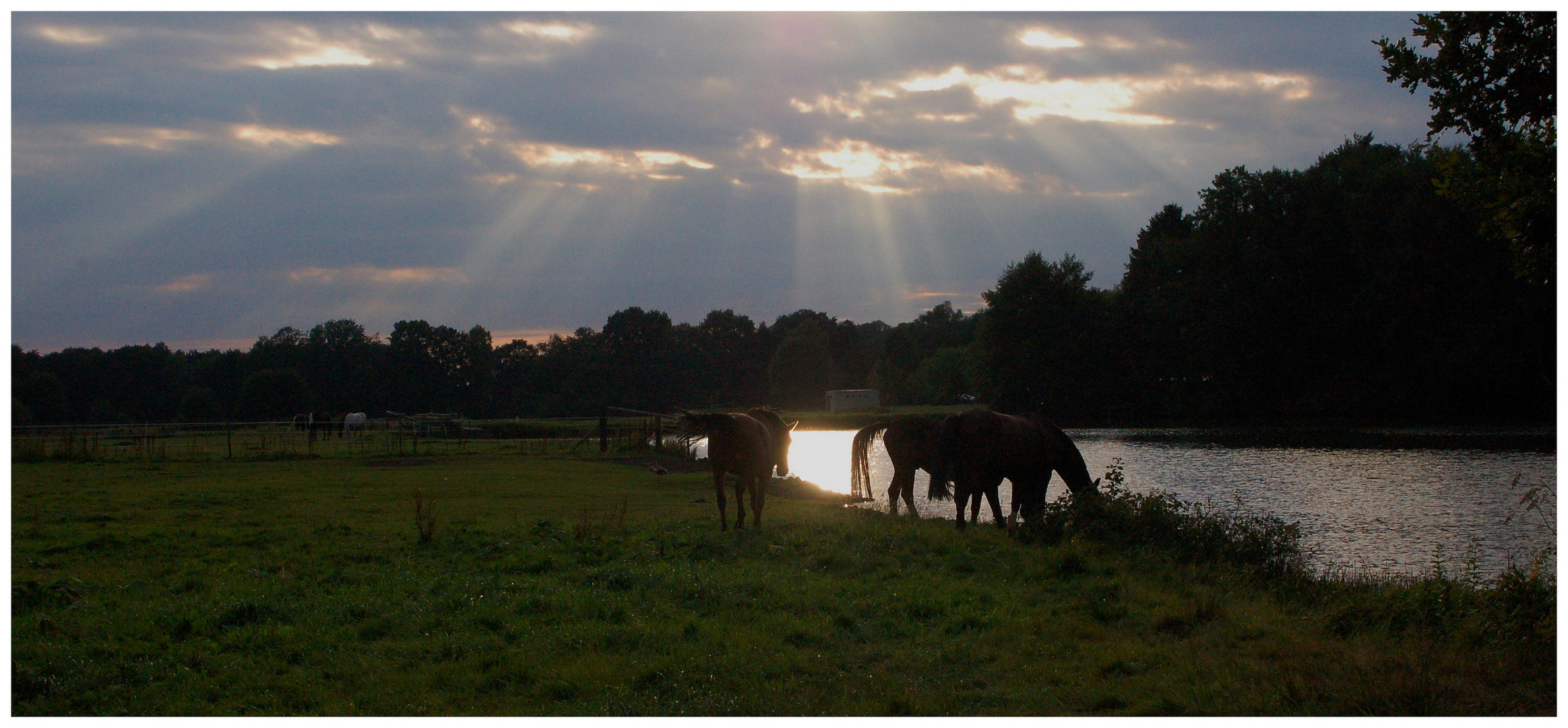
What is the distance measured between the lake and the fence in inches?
227

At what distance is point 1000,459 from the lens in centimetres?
1353

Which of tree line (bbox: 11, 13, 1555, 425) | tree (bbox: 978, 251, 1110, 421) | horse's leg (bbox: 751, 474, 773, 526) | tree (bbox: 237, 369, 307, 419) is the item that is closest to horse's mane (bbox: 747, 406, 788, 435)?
horse's leg (bbox: 751, 474, 773, 526)

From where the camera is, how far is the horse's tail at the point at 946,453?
1367cm

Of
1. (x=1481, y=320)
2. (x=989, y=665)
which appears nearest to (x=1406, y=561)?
(x=989, y=665)

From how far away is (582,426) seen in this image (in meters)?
51.8

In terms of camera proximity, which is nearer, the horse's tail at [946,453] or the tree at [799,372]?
the horse's tail at [946,453]

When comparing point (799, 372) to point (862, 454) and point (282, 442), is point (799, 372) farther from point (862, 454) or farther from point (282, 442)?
point (862, 454)

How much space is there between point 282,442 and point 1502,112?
38.4m

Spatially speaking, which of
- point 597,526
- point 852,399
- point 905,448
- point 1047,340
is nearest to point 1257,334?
point 1047,340

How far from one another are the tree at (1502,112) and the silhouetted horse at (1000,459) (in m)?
6.30

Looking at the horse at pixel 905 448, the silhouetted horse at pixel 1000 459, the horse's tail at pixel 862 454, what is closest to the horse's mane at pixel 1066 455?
the silhouetted horse at pixel 1000 459

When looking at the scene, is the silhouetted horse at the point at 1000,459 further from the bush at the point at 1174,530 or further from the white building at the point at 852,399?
the white building at the point at 852,399

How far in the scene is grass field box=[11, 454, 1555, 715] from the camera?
563cm

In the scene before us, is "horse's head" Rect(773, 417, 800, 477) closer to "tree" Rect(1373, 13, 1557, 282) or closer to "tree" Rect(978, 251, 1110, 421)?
"tree" Rect(1373, 13, 1557, 282)
